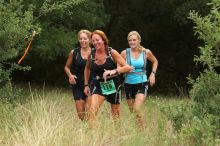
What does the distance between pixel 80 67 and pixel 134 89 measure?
3.10 ft

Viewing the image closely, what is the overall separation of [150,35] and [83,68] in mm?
15908

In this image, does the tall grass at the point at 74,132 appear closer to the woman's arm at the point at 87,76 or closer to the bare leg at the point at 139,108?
the bare leg at the point at 139,108

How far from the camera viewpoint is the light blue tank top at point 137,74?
26.7 feet

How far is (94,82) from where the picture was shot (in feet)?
25.2

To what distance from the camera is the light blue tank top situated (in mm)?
8125

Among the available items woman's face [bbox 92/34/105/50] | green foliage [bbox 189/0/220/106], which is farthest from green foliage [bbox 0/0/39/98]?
green foliage [bbox 189/0/220/106]

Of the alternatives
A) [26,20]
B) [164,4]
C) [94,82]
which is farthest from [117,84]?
[164,4]

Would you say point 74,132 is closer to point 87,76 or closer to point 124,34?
point 87,76

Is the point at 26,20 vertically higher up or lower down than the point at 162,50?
higher up

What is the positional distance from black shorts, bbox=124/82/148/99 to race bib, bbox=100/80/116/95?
0.70 meters

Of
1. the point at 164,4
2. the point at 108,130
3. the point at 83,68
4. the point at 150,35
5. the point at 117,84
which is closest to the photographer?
the point at 108,130

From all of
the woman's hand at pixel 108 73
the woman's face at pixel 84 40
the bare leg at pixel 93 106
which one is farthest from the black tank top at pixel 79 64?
the woman's hand at pixel 108 73

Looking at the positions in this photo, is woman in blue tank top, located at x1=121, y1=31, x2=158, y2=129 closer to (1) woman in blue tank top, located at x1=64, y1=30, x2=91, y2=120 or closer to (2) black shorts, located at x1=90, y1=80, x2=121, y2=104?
(2) black shorts, located at x1=90, y1=80, x2=121, y2=104

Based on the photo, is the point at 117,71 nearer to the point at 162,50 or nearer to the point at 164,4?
the point at 164,4
